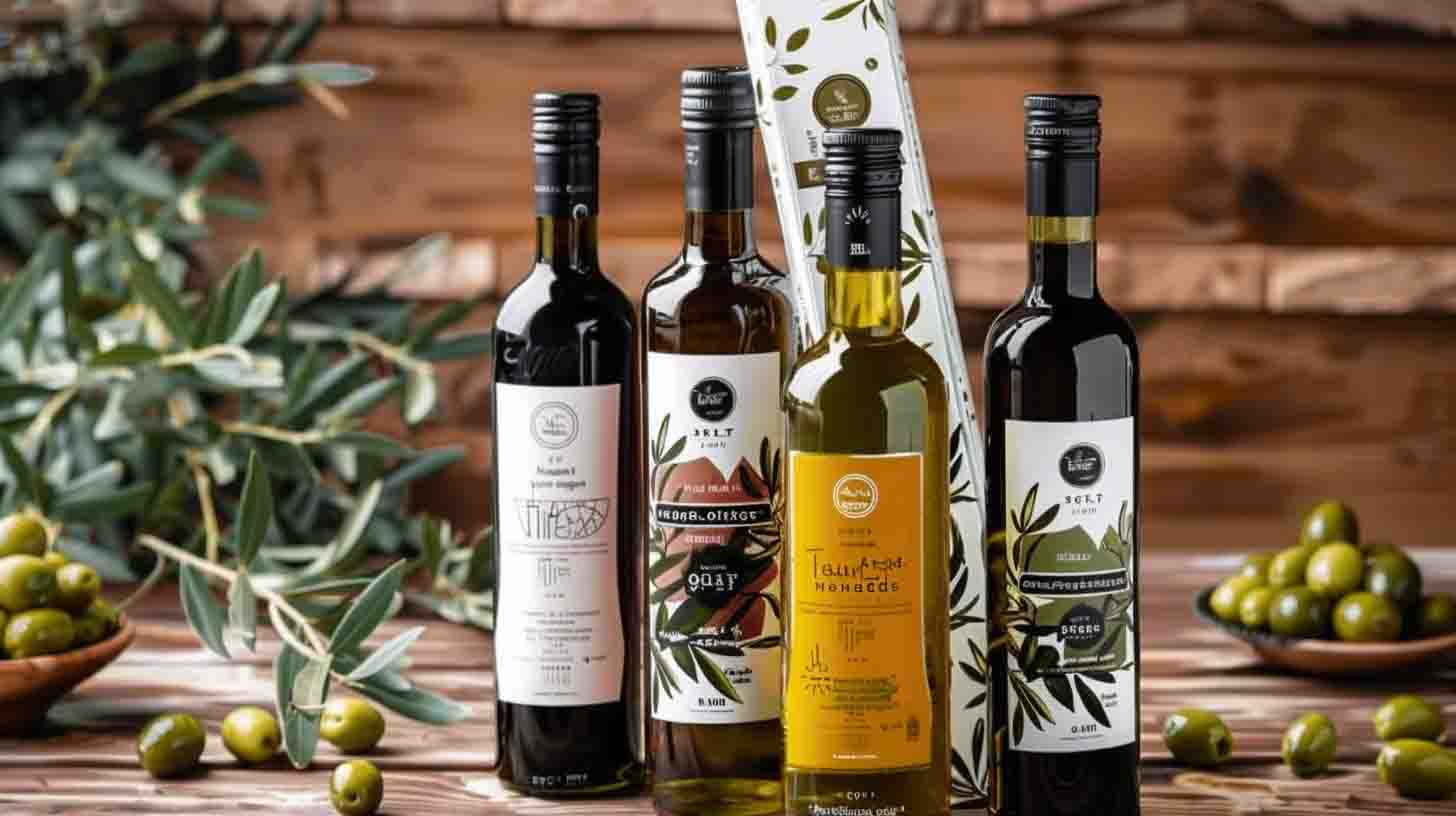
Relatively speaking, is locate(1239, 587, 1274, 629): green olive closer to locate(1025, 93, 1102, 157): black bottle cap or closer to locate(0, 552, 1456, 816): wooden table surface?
locate(0, 552, 1456, 816): wooden table surface

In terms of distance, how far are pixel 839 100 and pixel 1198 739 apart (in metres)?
0.47

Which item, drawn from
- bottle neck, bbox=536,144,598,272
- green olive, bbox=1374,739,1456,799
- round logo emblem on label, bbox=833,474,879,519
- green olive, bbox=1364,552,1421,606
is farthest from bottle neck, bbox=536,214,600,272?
green olive, bbox=1364,552,1421,606

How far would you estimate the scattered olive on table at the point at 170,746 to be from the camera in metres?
1.11

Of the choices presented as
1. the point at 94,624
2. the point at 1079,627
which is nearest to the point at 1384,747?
the point at 1079,627

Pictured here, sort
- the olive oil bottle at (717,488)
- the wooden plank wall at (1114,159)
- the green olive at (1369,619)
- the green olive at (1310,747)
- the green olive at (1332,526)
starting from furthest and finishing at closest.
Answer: the wooden plank wall at (1114,159), the green olive at (1332,526), the green olive at (1369,619), the green olive at (1310,747), the olive oil bottle at (717,488)

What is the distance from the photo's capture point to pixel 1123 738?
95 cm

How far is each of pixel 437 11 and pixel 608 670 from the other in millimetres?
1150

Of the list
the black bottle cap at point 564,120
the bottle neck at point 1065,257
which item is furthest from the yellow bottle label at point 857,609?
the black bottle cap at point 564,120

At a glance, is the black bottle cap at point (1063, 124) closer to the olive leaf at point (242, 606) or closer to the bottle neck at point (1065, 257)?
the bottle neck at point (1065, 257)

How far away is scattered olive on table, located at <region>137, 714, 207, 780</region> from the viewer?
111cm

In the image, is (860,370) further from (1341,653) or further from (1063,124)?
(1341,653)

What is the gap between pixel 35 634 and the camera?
117cm

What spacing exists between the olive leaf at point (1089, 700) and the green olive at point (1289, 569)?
0.49 metres

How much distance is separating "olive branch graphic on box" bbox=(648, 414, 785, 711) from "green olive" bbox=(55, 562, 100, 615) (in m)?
0.45
